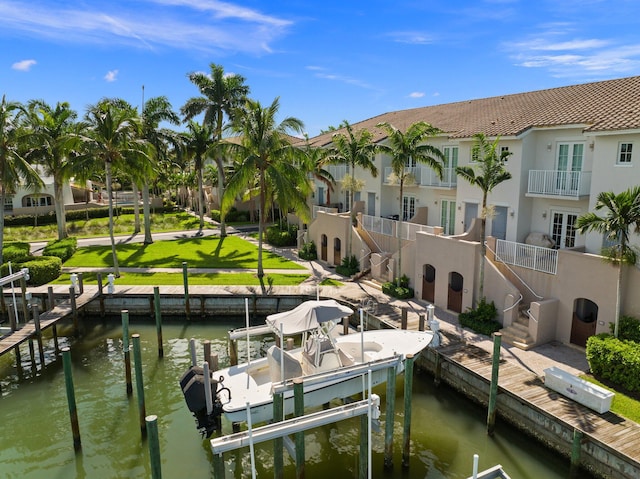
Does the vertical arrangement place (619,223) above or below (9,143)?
below

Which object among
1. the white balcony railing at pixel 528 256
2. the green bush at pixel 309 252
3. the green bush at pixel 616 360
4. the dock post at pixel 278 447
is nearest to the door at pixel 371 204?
the green bush at pixel 309 252

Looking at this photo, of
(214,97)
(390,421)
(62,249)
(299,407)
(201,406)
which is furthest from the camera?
(214,97)

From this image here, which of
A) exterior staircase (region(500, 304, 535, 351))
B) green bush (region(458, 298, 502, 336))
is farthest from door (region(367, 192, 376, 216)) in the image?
exterior staircase (region(500, 304, 535, 351))

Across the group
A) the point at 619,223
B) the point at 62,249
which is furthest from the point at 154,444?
the point at 62,249

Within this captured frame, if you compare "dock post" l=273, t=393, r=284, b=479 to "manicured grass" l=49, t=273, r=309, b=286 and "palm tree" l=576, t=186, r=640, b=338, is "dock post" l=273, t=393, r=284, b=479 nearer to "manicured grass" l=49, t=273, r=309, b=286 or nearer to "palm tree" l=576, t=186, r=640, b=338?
"palm tree" l=576, t=186, r=640, b=338

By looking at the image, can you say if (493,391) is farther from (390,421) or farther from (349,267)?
(349,267)

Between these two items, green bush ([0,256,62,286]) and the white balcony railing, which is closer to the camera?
the white balcony railing
